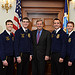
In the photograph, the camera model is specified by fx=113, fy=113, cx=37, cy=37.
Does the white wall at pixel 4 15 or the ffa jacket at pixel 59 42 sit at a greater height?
the white wall at pixel 4 15

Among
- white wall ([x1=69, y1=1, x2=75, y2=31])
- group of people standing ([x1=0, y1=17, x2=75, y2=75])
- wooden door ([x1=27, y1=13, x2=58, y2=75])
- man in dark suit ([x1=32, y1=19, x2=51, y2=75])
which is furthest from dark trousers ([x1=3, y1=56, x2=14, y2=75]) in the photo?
white wall ([x1=69, y1=1, x2=75, y2=31])

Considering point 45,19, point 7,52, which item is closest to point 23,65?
point 7,52

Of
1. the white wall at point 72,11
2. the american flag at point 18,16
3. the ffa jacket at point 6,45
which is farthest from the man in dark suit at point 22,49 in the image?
the white wall at point 72,11

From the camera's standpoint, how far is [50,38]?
285 centimetres

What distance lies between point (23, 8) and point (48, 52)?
2006mm

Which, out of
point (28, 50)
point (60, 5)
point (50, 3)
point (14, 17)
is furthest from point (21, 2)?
point (28, 50)

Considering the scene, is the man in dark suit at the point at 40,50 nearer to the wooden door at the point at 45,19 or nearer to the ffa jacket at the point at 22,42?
the ffa jacket at the point at 22,42

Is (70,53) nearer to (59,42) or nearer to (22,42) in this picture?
(59,42)

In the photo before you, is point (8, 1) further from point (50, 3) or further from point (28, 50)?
point (28, 50)

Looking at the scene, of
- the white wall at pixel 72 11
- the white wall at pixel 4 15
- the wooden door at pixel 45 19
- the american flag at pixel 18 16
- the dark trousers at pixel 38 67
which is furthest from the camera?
the wooden door at pixel 45 19

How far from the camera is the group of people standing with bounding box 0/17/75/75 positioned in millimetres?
2455

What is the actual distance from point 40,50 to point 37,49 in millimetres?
77

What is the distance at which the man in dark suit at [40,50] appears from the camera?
2.74 metres

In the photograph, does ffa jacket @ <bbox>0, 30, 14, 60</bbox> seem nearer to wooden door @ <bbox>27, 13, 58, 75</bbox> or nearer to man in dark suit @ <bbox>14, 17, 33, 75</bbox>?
→ man in dark suit @ <bbox>14, 17, 33, 75</bbox>
